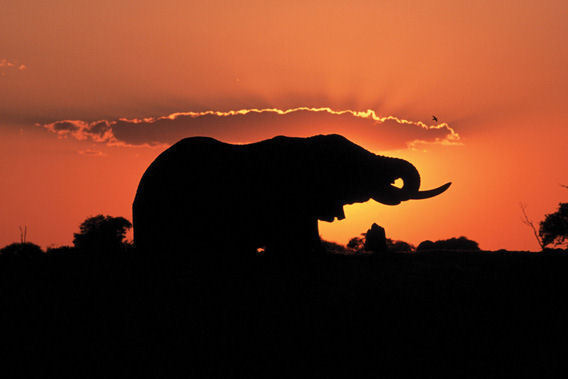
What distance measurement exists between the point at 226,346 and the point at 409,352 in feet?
10.5

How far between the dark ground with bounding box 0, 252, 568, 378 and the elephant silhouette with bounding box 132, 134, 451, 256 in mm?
619

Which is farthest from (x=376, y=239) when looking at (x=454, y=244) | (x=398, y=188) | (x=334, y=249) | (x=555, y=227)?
(x=555, y=227)

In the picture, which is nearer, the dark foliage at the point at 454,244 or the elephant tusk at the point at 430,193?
the elephant tusk at the point at 430,193

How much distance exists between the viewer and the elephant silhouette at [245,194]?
1436 cm

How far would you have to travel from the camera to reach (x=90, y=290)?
13.6 metres

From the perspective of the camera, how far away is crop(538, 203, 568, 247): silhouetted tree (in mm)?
46969

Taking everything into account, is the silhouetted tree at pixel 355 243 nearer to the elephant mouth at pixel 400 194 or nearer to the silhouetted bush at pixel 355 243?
the silhouetted bush at pixel 355 243

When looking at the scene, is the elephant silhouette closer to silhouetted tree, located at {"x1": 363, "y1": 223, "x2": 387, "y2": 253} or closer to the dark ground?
the dark ground

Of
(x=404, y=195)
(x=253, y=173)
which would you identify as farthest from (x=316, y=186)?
(x=404, y=195)

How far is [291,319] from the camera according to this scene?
Answer: 11242mm

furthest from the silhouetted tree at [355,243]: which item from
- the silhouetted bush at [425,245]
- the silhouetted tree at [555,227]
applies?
the silhouetted tree at [555,227]

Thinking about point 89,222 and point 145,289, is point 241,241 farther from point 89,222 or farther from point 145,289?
point 89,222

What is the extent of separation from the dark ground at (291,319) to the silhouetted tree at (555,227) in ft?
114

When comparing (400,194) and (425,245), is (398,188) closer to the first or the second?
(400,194)
